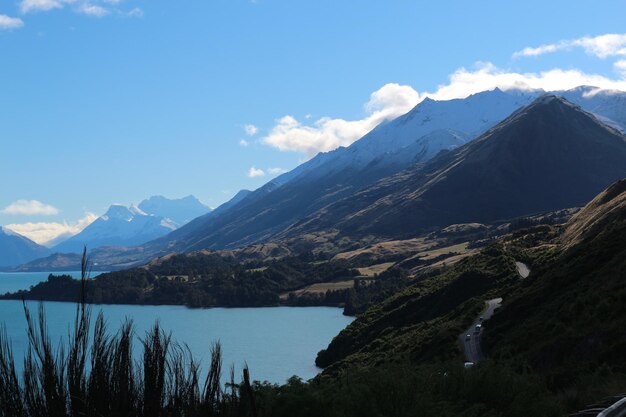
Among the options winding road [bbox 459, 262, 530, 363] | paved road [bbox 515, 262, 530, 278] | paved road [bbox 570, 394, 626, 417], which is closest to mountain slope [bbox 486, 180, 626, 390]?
winding road [bbox 459, 262, 530, 363]

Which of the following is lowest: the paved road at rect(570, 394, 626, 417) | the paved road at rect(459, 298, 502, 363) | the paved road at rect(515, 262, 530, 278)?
the paved road at rect(459, 298, 502, 363)

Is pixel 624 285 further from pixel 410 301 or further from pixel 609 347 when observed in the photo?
pixel 410 301

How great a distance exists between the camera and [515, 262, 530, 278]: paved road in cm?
9996

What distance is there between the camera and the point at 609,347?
3678cm

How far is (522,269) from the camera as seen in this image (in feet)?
344

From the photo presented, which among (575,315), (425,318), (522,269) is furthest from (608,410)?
(425,318)

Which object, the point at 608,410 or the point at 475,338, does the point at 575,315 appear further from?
the point at 608,410

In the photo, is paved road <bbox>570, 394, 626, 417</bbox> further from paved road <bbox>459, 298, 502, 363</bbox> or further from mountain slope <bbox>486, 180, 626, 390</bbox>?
paved road <bbox>459, 298, 502, 363</bbox>

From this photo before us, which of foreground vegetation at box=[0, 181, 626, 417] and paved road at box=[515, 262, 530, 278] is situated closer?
foreground vegetation at box=[0, 181, 626, 417]

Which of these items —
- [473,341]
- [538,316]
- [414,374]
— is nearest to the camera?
[414,374]

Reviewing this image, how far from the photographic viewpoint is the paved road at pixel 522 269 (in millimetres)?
99963

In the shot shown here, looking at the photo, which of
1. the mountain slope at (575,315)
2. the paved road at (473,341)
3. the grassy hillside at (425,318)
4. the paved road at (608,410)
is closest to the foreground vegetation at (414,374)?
the mountain slope at (575,315)

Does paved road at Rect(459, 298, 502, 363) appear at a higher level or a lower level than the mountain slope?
lower

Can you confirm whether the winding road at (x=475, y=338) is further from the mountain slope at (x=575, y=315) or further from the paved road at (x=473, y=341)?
the mountain slope at (x=575, y=315)
